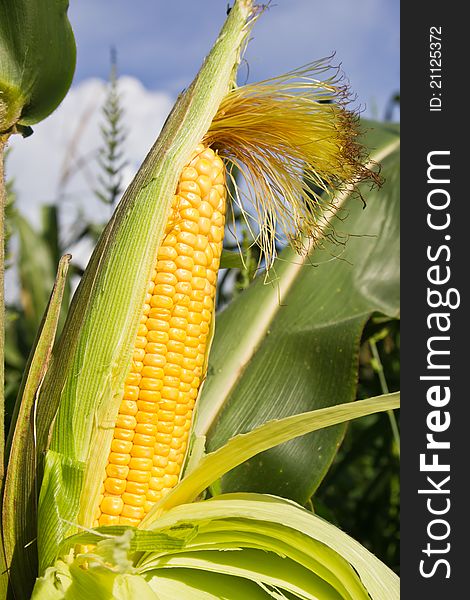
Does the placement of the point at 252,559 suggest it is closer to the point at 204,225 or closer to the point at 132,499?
the point at 132,499

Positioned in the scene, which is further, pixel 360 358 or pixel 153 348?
pixel 360 358

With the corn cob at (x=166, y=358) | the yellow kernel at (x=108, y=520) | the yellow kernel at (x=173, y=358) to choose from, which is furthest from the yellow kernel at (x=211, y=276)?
the yellow kernel at (x=108, y=520)

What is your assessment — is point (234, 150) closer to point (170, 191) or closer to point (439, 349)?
point (170, 191)

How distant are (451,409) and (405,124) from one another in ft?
1.65

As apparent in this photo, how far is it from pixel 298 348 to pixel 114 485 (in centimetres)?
58

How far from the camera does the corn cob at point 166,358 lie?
848 millimetres

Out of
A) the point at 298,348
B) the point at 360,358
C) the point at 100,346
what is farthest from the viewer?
the point at 360,358

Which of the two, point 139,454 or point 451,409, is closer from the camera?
point 139,454

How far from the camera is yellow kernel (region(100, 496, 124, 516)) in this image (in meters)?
0.85

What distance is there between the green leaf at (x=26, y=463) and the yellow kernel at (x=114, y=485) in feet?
0.27

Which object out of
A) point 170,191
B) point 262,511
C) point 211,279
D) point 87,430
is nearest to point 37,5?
point 170,191

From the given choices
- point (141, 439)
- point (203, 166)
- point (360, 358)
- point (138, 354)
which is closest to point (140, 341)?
point (138, 354)

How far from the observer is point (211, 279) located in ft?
2.95

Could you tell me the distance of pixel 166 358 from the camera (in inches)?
33.9
